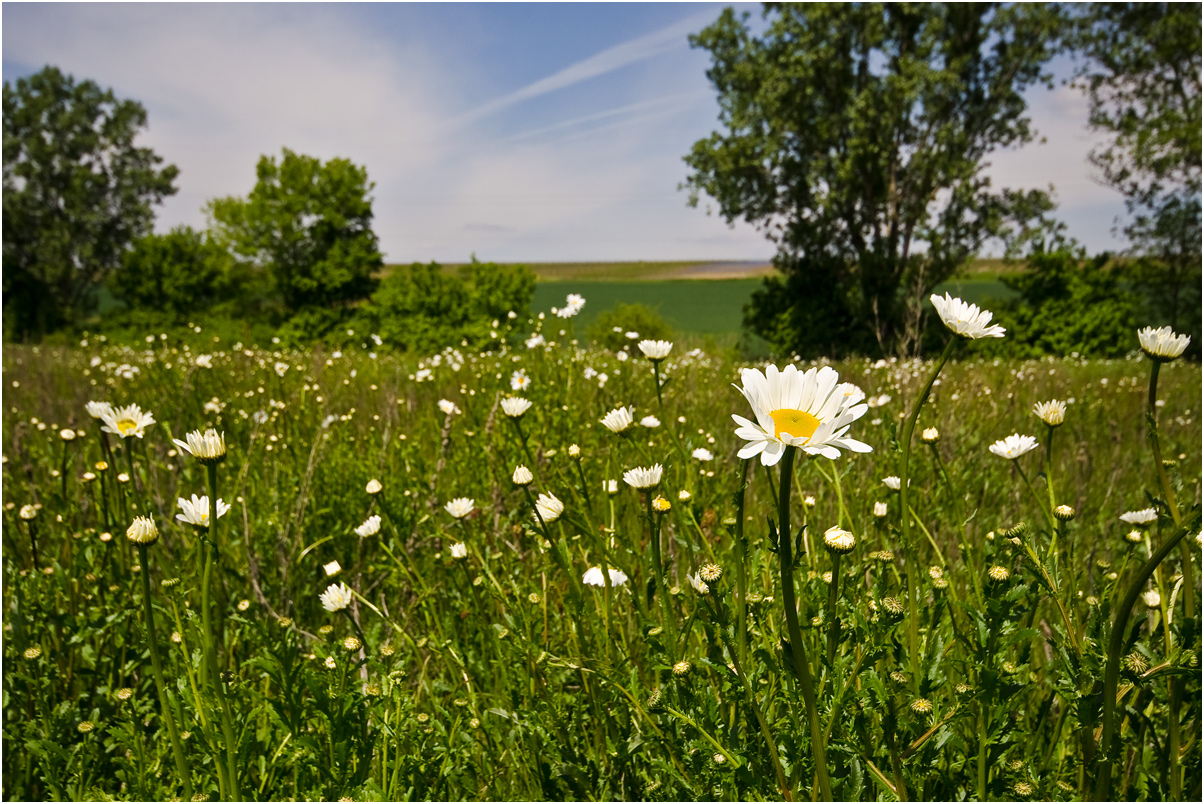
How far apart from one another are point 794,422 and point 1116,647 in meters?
0.52

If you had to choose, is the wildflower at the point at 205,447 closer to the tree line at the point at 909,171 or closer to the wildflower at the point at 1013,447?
the wildflower at the point at 1013,447

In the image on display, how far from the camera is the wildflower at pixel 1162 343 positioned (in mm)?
1153

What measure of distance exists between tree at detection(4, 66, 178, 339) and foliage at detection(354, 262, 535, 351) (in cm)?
1837

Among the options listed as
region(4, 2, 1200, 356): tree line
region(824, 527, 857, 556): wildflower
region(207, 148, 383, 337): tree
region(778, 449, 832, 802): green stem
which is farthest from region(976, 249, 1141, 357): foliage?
region(207, 148, 383, 337): tree

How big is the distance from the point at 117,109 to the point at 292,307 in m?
15.4

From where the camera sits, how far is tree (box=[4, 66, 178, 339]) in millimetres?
29438

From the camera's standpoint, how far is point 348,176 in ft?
87.7

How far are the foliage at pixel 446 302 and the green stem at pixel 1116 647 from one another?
792 inches

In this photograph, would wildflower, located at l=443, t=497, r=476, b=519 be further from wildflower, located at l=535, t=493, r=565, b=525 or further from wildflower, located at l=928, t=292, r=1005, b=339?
wildflower, located at l=928, t=292, r=1005, b=339

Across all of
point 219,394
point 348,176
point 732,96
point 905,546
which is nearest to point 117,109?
point 348,176

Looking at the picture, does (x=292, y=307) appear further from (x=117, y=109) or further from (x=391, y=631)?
(x=391, y=631)

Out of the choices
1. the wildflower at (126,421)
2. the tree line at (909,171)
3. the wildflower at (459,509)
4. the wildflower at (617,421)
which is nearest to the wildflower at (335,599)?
the wildflower at (459,509)

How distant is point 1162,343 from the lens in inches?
46.4

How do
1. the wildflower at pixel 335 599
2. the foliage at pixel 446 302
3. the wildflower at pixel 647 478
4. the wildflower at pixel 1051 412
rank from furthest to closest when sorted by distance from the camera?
1. the foliage at pixel 446 302
2. the wildflower at pixel 335 599
3. the wildflower at pixel 1051 412
4. the wildflower at pixel 647 478
